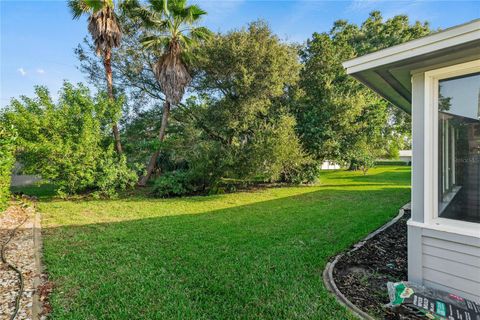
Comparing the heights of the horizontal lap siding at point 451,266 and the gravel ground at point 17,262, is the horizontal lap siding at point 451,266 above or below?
above

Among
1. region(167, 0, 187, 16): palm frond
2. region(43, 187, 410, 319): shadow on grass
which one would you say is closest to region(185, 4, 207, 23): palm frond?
region(167, 0, 187, 16): palm frond

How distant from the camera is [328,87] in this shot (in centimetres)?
1269

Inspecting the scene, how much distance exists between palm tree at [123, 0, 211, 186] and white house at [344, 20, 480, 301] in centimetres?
927

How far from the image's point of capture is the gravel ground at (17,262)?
284 cm

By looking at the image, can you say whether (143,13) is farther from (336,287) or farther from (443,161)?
(336,287)

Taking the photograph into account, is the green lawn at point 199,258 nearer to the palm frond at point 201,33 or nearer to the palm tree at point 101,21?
the palm tree at point 101,21

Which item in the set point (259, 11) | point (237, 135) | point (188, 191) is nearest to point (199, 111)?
point (237, 135)

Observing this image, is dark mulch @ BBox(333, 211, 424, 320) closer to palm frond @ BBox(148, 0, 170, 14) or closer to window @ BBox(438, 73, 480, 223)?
window @ BBox(438, 73, 480, 223)

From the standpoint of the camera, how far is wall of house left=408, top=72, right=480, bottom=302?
2586 mm

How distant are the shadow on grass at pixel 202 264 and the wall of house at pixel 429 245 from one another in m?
1.14

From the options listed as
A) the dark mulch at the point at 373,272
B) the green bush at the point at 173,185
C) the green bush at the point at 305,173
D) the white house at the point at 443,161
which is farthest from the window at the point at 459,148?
the green bush at the point at 305,173

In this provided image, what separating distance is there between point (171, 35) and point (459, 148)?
432 inches

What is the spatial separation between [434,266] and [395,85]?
8.07ft

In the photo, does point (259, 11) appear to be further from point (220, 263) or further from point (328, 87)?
point (220, 263)
